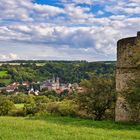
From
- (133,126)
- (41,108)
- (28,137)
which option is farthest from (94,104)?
(41,108)

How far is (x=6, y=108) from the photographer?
72.3m

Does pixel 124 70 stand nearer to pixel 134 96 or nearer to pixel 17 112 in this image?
pixel 134 96

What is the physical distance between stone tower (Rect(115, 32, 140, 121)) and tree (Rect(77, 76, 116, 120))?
4.28 m

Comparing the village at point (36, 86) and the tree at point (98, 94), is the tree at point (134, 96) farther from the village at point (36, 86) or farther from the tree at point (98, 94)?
the village at point (36, 86)

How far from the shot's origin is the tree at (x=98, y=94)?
110ft

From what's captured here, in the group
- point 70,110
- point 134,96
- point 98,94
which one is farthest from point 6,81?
point 134,96

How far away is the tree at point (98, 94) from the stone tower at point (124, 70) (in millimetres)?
4281

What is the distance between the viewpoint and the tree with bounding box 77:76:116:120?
3353 centimetres

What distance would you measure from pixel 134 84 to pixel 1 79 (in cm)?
12292

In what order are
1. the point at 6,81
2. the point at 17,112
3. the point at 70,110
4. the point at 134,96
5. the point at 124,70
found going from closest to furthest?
the point at 134,96
the point at 124,70
the point at 70,110
the point at 17,112
the point at 6,81

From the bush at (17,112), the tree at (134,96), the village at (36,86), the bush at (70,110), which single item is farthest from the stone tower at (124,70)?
the village at (36,86)

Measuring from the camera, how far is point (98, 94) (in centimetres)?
3359

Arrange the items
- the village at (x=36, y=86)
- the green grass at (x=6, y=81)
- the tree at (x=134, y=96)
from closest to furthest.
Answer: the tree at (x=134, y=96), the village at (x=36, y=86), the green grass at (x=6, y=81)

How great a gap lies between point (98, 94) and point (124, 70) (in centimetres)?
545
